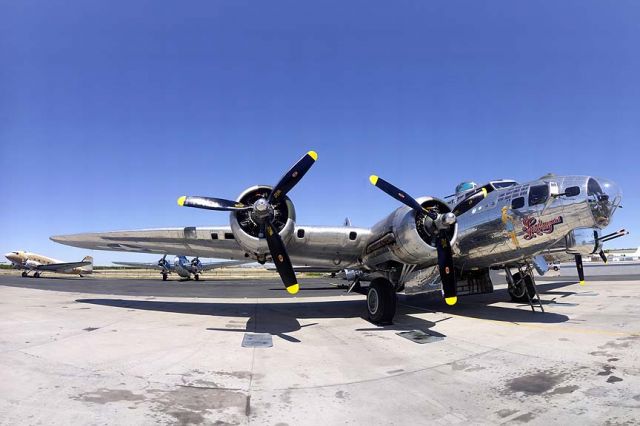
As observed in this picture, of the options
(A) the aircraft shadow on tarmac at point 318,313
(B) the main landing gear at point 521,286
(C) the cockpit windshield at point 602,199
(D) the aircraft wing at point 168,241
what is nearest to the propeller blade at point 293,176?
(D) the aircraft wing at point 168,241

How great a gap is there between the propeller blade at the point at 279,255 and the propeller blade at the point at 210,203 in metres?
1.05

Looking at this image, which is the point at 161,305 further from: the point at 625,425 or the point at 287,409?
the point at 625,425

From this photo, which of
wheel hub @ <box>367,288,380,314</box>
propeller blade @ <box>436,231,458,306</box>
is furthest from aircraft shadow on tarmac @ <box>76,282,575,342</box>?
propeller blade @ <box>436,231,458,306</box>

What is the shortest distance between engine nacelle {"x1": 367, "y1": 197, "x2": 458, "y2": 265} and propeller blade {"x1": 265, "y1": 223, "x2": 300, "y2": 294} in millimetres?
3288

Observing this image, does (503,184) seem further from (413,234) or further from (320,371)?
(320,371)

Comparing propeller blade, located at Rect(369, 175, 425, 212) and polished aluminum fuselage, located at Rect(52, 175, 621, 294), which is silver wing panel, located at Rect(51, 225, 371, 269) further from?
propeller blade, located at Rect(369, 175, 425, 212)

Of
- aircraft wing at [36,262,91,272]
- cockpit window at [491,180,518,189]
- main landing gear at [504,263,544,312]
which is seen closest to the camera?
cockpit window at [491,180,518,189]

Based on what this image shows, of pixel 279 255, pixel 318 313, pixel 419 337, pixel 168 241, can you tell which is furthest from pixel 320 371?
pixel 168 241

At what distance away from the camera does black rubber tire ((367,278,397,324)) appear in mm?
11422

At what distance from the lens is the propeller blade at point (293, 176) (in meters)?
11.1

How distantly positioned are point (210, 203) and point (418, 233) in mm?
6320

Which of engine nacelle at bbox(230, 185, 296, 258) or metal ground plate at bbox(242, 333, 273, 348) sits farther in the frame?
engine nacelle at bbox(230, 185, 296, 258)

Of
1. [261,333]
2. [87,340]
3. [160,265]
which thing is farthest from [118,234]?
[160,265]

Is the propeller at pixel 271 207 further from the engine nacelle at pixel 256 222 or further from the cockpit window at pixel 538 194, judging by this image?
the cockpit window at pixel 538 194
